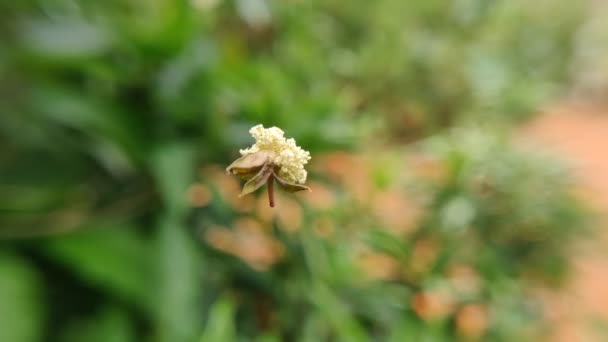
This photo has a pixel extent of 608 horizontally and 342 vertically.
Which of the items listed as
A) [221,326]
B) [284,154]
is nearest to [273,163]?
[284,154]

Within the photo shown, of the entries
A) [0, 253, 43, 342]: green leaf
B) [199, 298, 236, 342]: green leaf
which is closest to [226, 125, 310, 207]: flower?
[199, 298, 236, 342]: green leaf

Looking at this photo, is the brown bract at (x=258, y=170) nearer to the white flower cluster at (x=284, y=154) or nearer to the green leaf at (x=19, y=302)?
the white flower cluster at (x=284, y=154)

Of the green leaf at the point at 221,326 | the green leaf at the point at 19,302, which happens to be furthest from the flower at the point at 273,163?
the green leaf at the point at 19,302

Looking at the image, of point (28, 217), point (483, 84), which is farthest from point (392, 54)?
point (28, 217)

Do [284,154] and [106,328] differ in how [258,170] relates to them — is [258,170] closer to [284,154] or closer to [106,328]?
[284,154]

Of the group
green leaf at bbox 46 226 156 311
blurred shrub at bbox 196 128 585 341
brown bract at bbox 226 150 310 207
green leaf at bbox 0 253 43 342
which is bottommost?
brown bract at bbox 226 150 310 207

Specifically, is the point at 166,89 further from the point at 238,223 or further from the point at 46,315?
the point at 46,315

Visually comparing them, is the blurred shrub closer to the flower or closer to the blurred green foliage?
the blurred green foliage
